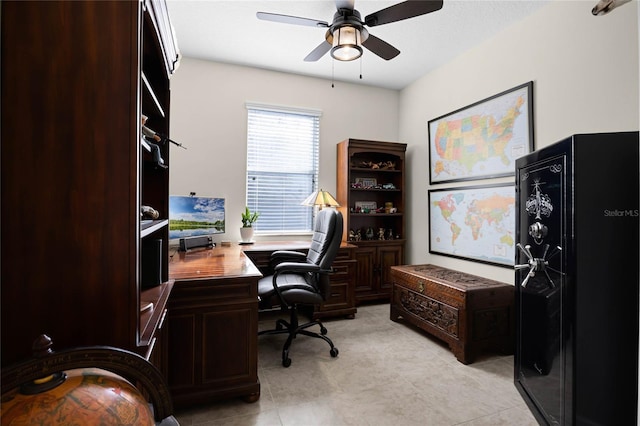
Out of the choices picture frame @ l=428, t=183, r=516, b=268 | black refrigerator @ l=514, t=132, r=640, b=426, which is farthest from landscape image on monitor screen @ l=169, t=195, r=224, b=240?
black refrigerator @ l=514, t=132, r=640, b=426

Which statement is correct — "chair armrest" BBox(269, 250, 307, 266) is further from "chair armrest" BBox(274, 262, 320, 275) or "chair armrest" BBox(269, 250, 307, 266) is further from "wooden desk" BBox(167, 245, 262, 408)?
"wooden desk" BBox(167, 245, 262, 408)

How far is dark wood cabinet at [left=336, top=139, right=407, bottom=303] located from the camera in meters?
4.04

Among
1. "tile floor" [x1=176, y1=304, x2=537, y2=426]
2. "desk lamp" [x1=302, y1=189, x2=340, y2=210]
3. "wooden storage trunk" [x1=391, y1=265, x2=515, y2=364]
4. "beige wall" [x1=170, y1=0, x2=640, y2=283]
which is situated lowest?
"tile floor" [x1=176, y1=304, x2=537, y2=426]

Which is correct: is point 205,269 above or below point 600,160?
below

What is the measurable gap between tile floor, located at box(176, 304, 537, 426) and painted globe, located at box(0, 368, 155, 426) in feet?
4.35

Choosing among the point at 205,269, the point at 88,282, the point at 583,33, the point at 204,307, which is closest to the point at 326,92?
the point at 583,33

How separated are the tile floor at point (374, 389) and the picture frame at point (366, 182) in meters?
1.99

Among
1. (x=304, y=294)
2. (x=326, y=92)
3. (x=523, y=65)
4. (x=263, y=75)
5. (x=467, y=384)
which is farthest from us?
Result: (x=326, y=92)

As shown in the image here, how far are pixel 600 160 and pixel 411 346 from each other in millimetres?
2099

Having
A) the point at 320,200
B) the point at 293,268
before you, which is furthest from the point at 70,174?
the point at 320,200

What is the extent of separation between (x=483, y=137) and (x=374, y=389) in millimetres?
2610

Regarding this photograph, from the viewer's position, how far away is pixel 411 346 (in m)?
2.90

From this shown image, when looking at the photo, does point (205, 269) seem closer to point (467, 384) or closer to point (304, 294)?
point (304, 294)

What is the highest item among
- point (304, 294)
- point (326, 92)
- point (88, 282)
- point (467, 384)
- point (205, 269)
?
point (326, 92)
